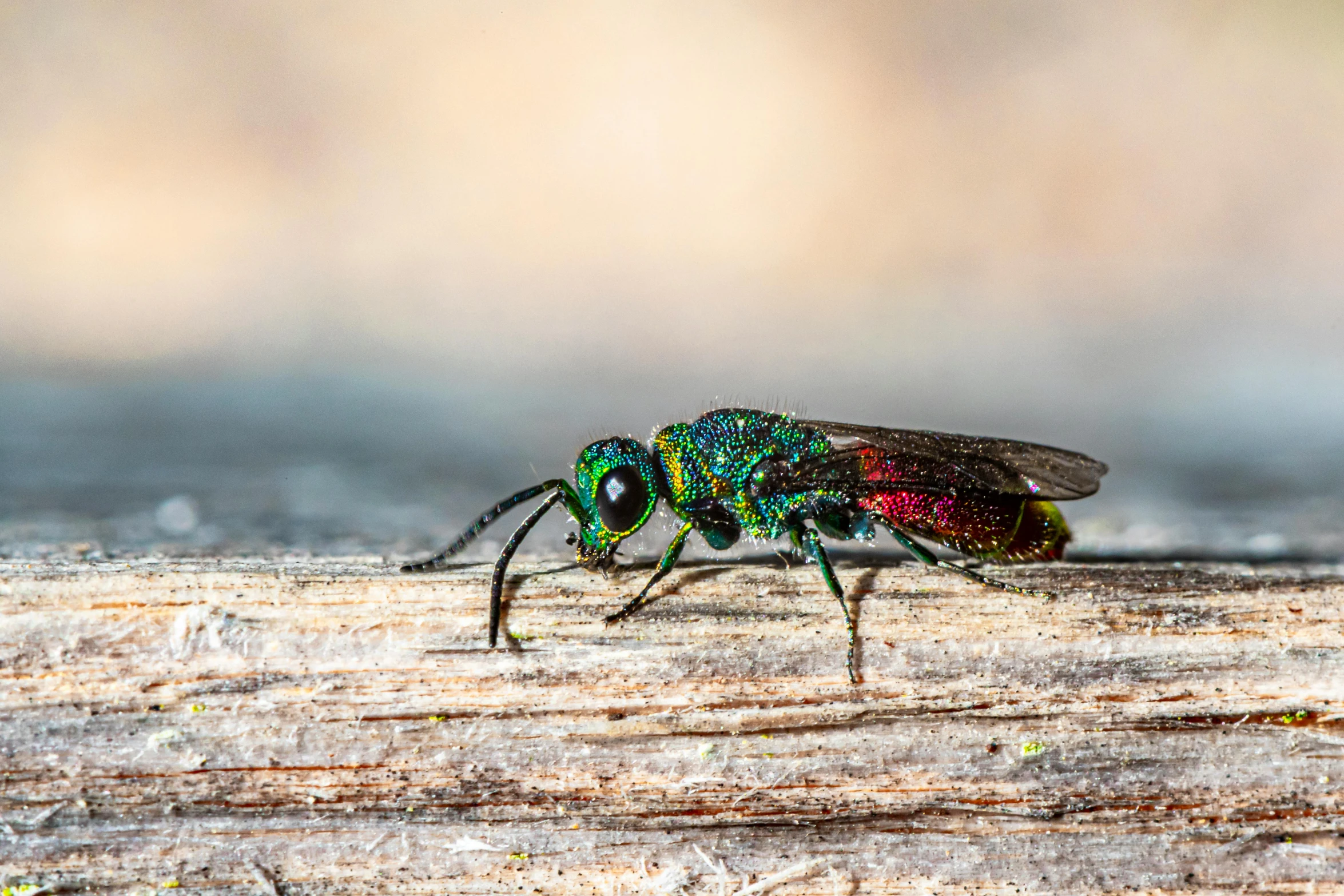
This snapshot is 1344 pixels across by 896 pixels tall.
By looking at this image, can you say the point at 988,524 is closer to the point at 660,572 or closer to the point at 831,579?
the point at 831,579

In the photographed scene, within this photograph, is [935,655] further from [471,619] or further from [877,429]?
[877,429]

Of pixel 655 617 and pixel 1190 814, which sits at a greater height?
pixel 655 617

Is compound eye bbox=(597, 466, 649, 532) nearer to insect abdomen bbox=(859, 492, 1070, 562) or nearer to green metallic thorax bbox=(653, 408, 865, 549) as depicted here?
green metallic thorax bbox=(653, 408, 865, 549)

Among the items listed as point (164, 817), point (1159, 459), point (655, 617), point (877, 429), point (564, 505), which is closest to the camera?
point (164, 817)

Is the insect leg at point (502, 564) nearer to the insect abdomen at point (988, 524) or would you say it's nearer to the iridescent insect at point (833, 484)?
the iridescent insect at point (833, 484)

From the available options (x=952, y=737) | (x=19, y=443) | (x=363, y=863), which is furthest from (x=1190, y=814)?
(x=19, y=443)

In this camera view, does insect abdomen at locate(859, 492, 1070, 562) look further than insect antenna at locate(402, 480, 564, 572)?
Yes

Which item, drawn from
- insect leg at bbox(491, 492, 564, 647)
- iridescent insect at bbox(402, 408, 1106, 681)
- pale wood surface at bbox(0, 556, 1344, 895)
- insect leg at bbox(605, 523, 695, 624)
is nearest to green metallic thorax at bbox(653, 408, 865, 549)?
iridescent insect at bbox(402, 408, 1106, 681)
